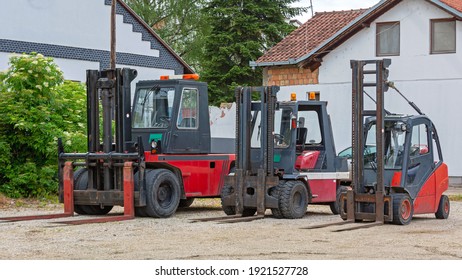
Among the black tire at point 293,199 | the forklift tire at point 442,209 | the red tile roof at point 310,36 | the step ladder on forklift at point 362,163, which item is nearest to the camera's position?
the step ladder on forklift at point 362,163

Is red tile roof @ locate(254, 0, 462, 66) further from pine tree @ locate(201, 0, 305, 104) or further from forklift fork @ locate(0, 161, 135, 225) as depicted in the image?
forklift fork @ locate(0, 161, 135, 225)

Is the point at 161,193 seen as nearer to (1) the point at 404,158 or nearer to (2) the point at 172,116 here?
(2) the point at 172,116

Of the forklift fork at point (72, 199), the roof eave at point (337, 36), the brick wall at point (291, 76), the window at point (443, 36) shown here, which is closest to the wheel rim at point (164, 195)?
the forklift fork at point (72, 199)

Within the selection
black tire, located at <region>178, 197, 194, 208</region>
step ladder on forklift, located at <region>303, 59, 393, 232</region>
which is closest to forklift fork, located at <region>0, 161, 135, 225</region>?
black tire, located at <region>178, 197, 194, 208</region>

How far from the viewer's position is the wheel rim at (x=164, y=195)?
1859cm

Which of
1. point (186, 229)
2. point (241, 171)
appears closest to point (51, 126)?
point (241, 171)

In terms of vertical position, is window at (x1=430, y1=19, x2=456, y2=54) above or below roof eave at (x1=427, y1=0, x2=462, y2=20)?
below

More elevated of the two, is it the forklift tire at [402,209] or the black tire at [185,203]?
the forklift tire at [402,209]

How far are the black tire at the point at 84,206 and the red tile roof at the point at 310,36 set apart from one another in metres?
18.6

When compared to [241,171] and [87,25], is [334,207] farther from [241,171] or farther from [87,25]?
[87,25]

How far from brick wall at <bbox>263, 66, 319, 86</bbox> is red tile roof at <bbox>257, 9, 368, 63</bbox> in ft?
1.72

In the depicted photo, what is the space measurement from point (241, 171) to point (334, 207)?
2.62m

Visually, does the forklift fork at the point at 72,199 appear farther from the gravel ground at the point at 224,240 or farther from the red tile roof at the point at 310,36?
the red tile roof at the point at 310,36

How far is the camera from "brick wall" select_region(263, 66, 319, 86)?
37.3 m
